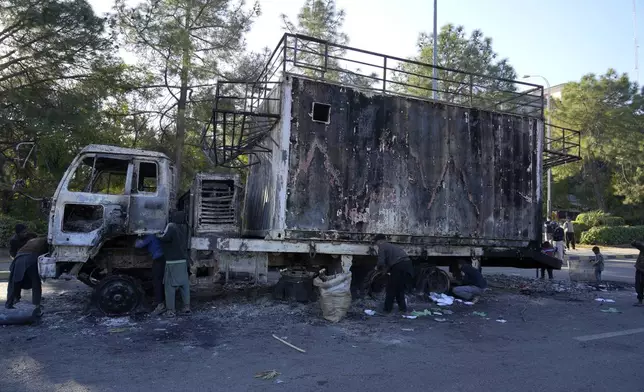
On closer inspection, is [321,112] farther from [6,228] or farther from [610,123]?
[610,123]

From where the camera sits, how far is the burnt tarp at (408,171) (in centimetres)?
739

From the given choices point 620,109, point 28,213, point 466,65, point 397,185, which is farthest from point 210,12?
point 620,109

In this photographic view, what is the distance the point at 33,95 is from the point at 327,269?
34.1ft

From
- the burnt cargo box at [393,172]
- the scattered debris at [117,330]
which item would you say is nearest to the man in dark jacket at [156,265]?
the scattered debris at [117,330]

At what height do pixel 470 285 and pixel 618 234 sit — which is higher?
pixel 618 234

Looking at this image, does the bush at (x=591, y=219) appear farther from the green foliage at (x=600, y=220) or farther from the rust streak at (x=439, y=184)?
the rust streak at (x=439, y=184)

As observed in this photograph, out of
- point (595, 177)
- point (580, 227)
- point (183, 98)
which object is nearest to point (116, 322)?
point (183, 98)

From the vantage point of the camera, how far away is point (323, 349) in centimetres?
526

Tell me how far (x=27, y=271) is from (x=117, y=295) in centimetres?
140

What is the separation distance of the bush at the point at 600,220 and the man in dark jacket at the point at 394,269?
2357 centimetres

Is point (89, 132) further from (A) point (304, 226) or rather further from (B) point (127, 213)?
(A) point (304, 226)

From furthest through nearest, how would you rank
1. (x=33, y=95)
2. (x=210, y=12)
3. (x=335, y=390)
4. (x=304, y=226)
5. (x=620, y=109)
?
(x=620, y=109) < (x=210, y=12) < (x=33, y=95) < (x=304, y=226) < (x=335, y=390)

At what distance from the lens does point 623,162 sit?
90.3 ft

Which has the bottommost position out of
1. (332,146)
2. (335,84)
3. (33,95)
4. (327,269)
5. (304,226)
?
(327,269)
